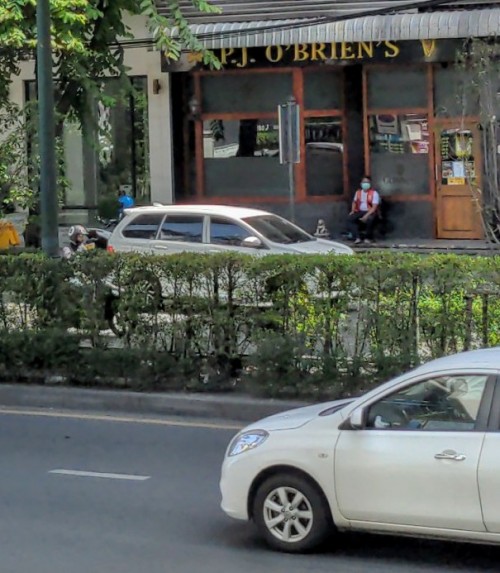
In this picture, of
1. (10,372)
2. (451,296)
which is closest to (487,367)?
(451,296)

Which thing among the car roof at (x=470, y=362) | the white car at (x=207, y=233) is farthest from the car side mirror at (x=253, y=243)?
the car roof at (x=470, y=362)

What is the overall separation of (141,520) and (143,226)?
11564 mm

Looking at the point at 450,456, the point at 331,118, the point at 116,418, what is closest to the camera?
the point at 450,456

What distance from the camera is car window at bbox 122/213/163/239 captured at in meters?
19.8

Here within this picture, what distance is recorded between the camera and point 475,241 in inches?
1020

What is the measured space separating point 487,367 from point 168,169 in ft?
70.5

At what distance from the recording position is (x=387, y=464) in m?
7.39

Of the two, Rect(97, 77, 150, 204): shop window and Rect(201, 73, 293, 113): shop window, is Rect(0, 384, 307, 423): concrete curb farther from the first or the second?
Rect(97, 77, 150, 204): shop window

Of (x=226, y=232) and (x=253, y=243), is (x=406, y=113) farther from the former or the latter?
(x=253, y=243)

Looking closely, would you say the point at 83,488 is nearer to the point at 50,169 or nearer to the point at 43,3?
the point at 50,169

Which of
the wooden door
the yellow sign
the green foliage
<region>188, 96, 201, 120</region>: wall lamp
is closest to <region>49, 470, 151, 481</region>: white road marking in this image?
the green foliage

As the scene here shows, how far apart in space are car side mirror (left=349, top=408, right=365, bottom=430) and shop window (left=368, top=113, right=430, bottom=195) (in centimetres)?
1943

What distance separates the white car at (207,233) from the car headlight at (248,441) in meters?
10.7

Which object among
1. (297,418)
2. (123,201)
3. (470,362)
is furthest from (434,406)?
(123,201)
